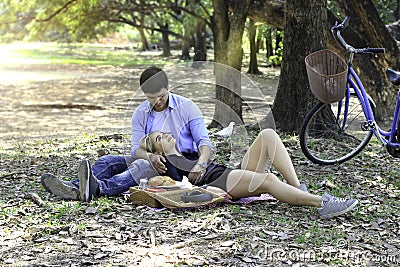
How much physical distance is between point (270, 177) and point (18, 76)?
21.9m

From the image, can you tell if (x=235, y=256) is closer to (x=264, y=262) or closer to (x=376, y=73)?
(x=264, y=262)

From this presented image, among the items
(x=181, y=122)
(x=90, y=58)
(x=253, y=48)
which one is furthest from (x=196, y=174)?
(x=90, y=58)

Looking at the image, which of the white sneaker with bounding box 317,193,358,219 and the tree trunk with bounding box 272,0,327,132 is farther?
the tree trunk with bounding box 272,0,327,132

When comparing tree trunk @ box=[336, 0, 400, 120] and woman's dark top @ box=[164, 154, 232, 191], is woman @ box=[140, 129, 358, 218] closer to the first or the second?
woman's dark top @ box=[164, 154, 232, 191]

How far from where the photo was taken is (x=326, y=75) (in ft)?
19.7

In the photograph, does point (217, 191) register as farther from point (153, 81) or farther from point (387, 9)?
point (387, 9)

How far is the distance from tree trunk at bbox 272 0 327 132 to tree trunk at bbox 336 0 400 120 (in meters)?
4.13

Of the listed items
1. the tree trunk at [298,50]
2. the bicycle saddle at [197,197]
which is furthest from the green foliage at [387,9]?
the bicycle saddle at [197,197]

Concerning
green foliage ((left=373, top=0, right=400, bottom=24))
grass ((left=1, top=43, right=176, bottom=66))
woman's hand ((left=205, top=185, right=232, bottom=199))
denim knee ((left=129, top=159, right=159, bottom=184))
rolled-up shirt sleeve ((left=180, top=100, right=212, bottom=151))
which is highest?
green foliage ((left=373, top=0, right=400, bottom=24))

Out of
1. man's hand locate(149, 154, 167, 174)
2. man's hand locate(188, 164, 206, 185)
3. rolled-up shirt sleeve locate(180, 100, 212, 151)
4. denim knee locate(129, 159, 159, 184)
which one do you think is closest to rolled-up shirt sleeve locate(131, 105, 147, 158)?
denim knee locate(129, 159, 159, 184)

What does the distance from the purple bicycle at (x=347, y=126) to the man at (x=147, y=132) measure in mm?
1578

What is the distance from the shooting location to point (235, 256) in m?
3.88

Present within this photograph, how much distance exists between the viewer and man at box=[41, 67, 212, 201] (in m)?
4.95

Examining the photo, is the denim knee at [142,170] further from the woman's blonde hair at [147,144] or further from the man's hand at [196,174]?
the man's hand at [196,174]
